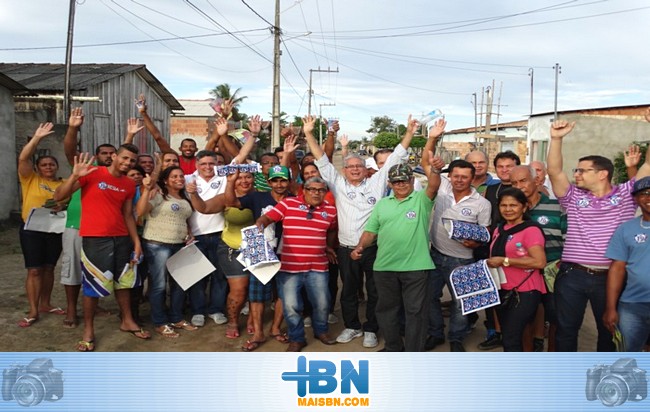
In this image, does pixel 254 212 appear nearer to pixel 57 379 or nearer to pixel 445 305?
pixel 57 379

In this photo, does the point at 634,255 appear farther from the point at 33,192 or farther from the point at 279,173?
the point at 33,192

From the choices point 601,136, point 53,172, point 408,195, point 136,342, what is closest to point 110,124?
point 53,172

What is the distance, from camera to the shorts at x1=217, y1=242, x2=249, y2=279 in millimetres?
5066

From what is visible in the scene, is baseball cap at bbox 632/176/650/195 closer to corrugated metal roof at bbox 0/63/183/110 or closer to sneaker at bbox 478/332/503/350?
sneaker at bbox 478/332/503/350

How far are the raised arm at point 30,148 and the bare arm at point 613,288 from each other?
483 cm

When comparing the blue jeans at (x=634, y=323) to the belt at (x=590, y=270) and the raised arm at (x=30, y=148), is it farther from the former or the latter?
the raised arm at (x=30, y=148)

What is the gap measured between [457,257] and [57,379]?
131 inches

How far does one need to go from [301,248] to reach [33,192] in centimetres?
286

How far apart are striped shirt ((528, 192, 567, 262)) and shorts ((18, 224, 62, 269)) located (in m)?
4.72

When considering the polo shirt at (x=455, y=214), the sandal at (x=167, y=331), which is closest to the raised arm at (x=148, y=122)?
the sandal at (x=167, y=331)

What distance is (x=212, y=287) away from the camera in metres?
5.81

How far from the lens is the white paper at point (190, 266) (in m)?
5.33

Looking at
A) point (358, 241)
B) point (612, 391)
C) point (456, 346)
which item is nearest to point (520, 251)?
point (456, 346)

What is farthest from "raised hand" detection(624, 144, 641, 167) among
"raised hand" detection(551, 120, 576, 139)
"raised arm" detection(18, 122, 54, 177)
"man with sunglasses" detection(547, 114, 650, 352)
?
"raised arm" detection(18, 122, 54, 177)
